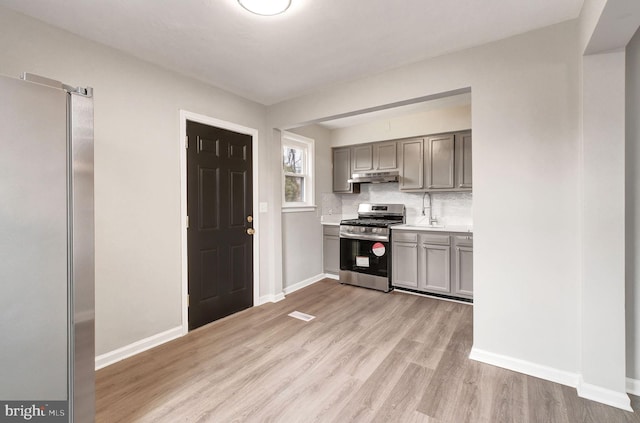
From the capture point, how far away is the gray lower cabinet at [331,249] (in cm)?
Answer: 469

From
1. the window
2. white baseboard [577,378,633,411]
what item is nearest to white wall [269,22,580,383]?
white baseboard [577,378,633,411]

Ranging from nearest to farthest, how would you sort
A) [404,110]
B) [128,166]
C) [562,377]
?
[562,377], [128,166], [404,110]

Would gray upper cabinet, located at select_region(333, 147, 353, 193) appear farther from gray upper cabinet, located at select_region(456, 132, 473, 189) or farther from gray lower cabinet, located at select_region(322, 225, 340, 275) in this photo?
gray upper cabinet, located at select_region(456, 132, 473, 189)

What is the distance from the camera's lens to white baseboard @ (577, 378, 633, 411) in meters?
1.76

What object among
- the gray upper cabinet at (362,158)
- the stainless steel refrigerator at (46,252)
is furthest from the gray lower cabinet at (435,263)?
the stainless steel refrigerator at (46,252)

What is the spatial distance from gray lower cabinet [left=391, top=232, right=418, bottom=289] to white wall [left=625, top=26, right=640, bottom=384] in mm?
2125

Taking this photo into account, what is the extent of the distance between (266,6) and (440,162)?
307cm

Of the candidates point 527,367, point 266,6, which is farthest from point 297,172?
point 527,367

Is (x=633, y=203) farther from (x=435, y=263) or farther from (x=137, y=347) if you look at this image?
(x=137, y=347)

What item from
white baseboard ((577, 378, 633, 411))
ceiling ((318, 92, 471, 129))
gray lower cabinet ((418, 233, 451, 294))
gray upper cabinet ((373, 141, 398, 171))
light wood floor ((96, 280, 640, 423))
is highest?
ceiling ((318, 92, 471, 129))

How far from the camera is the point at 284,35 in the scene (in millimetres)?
2150

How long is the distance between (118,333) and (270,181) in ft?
7.13

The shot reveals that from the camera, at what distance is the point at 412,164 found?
4258 millimetres

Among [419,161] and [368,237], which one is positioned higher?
[419,161]
